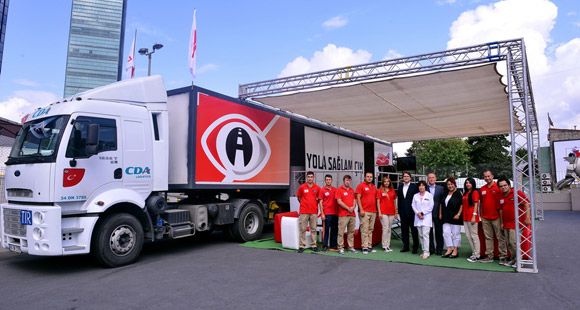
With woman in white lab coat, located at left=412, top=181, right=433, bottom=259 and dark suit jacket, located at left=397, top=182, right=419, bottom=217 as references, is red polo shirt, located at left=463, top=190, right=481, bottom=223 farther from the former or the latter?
dark suit jacket, located at left=397, top=182, right=419, bottom=217

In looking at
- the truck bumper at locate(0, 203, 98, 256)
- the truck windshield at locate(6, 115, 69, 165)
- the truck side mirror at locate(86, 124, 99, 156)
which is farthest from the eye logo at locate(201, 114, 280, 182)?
the truck bumper at locate(0, 203, 98, 256)

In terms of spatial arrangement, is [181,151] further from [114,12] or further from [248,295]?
[114,12]

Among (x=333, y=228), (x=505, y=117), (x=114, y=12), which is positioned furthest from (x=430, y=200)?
(x=114, y=12)

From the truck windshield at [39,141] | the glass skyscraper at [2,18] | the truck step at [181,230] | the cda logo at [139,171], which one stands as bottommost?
the truck step at [181,230]

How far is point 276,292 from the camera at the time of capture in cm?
504

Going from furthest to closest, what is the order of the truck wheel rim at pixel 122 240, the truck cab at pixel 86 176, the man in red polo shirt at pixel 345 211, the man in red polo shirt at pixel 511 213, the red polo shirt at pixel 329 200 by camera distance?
the red polo shirt at pixel 329 200 → the man in red polo shirt at pixel 345 211 → the man in red polo shirt at pixel 511 213 → the truck wheel rim at pixel 122 240 → the truck cab at pixel 86 176

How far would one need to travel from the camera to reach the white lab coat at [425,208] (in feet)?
24.3

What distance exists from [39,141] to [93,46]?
35.7 ft

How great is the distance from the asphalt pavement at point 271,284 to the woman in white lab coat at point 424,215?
0.93m

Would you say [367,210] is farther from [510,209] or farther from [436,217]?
[510,209]

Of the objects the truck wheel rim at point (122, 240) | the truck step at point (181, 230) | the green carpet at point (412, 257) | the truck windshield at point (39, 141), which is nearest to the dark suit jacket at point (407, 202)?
the green carpet at point (412, 257)

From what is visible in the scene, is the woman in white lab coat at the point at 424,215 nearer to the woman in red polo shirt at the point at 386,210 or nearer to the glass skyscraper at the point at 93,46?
the woman in red polo shirt at the point at 386,210

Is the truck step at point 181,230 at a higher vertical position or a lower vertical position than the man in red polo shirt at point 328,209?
lower

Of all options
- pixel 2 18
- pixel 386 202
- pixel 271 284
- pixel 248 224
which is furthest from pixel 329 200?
pixel 2 18
